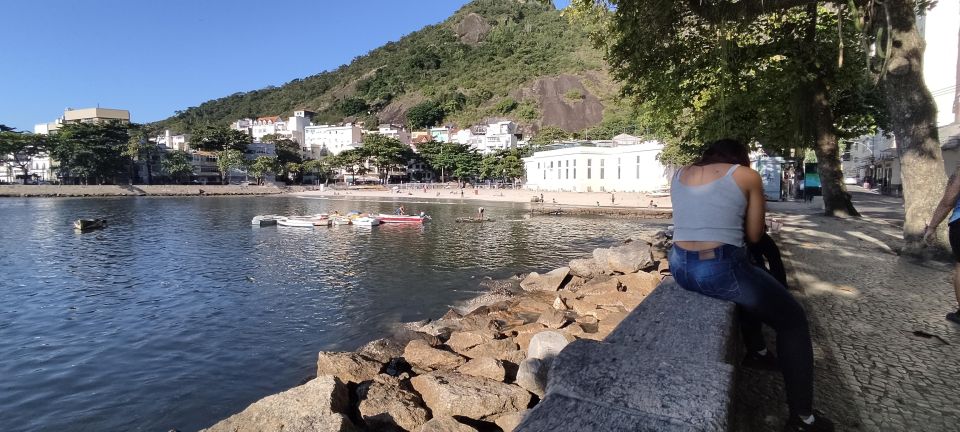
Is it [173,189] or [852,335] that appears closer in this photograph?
[852,335]

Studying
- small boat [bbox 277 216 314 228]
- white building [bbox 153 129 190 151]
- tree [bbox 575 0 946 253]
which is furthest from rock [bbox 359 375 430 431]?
white building [bbox 153 129 190 151]

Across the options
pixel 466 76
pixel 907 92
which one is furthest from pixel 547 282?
pixel 466 76

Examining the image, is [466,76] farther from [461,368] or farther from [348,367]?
[461,368]

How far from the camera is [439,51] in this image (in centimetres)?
18650

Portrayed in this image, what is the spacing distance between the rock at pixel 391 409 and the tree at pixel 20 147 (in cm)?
10519

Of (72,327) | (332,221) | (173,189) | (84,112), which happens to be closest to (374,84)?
(84,112)

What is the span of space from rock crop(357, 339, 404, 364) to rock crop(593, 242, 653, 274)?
620 cm

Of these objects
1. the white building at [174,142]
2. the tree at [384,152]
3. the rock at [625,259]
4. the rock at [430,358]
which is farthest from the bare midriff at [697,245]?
the white building at [174,142]

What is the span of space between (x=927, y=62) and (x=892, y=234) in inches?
1334

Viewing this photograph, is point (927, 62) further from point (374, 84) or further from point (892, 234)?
point (374, 84)

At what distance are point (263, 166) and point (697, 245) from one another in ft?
343

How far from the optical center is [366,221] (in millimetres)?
35156

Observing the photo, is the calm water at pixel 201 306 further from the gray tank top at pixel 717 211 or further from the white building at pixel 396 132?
the white building at pixel 396 132

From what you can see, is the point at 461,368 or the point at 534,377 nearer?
the point at 534,377
